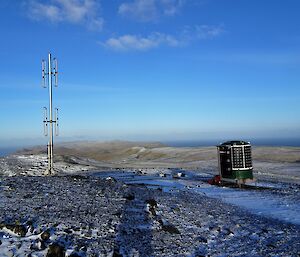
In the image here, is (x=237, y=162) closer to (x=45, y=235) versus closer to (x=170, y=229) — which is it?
Result: (x=170, y=229)

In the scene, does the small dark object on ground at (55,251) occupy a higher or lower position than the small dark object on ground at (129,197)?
lower

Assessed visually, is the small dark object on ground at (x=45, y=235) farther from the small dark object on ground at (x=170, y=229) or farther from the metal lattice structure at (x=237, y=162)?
the metal lattice structure at (x=237, y=162)

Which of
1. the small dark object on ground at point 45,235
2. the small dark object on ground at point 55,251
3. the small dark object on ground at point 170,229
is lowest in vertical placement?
the small dark object on ground at point 170,229

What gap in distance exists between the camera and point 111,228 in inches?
414

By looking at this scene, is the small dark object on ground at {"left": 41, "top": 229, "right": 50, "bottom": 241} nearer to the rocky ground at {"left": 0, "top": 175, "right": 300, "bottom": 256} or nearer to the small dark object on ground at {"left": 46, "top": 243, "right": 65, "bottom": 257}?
the rocky ground at {"left": 0, "top": 175, "right": 300, "bottom": 256}

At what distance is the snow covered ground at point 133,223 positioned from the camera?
917 centimetres

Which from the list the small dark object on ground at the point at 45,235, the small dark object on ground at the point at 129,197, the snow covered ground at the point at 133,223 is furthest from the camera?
the small dark object on ground at the point at 129,197

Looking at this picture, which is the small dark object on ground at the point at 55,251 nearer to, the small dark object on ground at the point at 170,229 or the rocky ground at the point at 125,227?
the rocky ground at the point at 125,227

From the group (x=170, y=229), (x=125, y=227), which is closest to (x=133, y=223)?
(x=125, y=227)

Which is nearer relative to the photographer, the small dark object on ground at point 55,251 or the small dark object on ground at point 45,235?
the small dark object on ground at point 55,251

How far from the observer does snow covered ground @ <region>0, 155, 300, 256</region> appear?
9171mm

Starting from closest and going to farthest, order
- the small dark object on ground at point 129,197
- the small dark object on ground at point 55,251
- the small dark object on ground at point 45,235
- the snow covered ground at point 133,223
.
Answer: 1. the small dark object on ground at point 55,251
2. the small dark object on ground at point 45,235
3. the snow covered ground at point 133,223
4. the small dark object on ground at point 129,197

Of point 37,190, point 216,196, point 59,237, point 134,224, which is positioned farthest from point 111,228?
point 216,196

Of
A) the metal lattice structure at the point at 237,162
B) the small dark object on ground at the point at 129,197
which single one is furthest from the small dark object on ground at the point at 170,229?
the metal lattice structure at the point at 237,162
